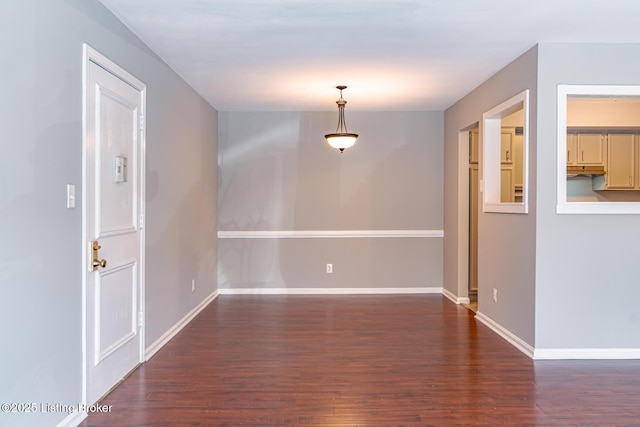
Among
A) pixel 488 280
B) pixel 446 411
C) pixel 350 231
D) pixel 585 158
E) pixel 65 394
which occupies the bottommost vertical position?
pixel 446 411

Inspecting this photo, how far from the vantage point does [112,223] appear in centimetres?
290

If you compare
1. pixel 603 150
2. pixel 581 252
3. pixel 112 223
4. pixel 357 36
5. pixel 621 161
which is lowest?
pixel 581 252

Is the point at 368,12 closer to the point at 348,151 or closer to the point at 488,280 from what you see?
the point at 488,280

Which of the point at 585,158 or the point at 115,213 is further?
the point at 585,158

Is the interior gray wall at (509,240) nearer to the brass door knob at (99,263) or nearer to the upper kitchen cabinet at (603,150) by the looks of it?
the upper kitchen cabinet at (603,150)

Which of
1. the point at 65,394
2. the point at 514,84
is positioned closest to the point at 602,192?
the point at 514,84

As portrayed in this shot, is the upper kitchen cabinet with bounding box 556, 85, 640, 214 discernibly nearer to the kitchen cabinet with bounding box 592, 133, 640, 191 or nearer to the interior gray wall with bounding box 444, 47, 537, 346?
the kitchen cabinet with bounding box 592, 133, 640, 191

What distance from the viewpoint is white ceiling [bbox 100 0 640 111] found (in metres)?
2.88

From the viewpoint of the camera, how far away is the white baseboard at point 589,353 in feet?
11.6

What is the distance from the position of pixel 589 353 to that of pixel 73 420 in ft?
11.9

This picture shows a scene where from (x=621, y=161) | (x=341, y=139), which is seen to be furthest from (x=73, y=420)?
(x=621, y=161)

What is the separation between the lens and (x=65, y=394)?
91.9 inches

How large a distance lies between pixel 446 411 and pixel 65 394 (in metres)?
2.09

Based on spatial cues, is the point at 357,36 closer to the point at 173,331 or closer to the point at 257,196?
the point at 173,331
